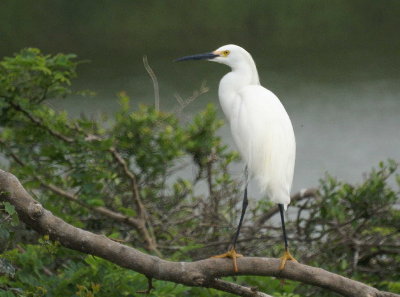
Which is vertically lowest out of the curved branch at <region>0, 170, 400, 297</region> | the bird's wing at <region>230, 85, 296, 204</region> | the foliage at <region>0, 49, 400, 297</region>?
the curved branch at <region>0, 170, 400, 297</region>

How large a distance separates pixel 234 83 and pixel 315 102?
4.05 metres

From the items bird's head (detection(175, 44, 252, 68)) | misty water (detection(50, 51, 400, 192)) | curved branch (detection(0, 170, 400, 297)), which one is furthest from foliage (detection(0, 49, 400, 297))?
misty water (detection(50, 51, 400, 192))

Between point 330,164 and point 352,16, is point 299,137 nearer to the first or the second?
point 330,164

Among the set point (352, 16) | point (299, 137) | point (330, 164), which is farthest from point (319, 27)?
point (330, 164)

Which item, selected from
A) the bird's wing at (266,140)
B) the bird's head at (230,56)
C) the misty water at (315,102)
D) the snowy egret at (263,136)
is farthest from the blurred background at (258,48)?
the bird's wing at (266,140)

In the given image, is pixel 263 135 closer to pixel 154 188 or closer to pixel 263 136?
pixel 263 136

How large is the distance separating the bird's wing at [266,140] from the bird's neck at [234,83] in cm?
9

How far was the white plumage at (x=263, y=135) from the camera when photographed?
2.83 m

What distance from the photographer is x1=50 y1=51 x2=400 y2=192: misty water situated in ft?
19.6

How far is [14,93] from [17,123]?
0.19 m

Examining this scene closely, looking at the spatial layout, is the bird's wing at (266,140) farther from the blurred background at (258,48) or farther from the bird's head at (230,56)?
the blurred background at (258,48)

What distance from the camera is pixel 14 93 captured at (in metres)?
3.63

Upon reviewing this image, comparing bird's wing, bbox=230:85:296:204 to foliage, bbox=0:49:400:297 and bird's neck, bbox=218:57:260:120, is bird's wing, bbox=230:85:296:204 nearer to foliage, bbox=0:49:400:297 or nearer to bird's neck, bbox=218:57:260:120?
bird's neck, bbox=218:57:260:120

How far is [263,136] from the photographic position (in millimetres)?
2939
